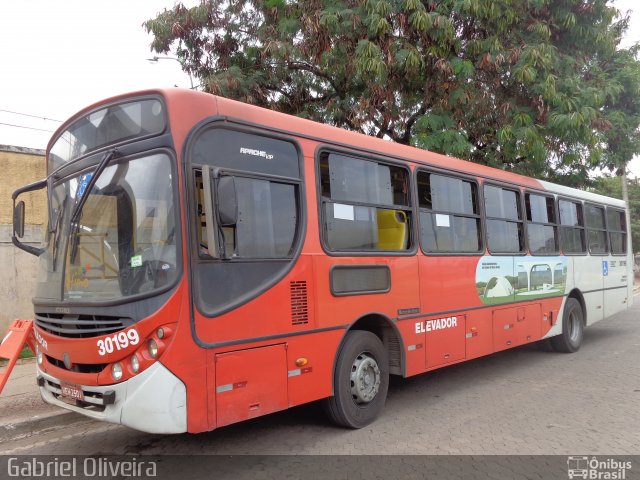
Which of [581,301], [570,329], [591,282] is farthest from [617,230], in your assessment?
[570,329]

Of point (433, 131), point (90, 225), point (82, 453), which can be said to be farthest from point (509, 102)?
point (82, 453)

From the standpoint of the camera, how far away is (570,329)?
9.51m

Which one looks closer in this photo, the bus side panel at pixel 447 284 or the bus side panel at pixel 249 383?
the bus side panel at pixel 249 383

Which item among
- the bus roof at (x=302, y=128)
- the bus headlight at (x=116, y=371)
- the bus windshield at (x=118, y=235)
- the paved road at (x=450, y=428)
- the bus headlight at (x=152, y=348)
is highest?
the bus roof at (x=302, y=128)

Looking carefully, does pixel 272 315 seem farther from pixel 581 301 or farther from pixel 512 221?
pixel 581 301

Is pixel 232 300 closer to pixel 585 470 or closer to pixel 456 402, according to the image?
pixel 585 470

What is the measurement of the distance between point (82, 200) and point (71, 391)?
5.02 feet

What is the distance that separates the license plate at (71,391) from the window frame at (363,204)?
2384mm

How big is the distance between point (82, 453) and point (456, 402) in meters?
4.14

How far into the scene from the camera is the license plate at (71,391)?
3.98 meters

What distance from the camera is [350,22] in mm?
8500

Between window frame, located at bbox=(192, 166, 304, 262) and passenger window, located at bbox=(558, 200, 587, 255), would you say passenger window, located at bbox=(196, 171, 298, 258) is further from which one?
passenger window, located at bbox=(558, 200, 587, 255)

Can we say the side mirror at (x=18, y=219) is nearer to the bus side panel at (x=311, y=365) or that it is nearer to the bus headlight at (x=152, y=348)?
the bus headlight at (x=152, y=348)

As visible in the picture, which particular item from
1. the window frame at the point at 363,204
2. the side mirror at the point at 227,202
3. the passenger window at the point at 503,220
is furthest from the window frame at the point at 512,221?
the side mirror at the point at 227,202
